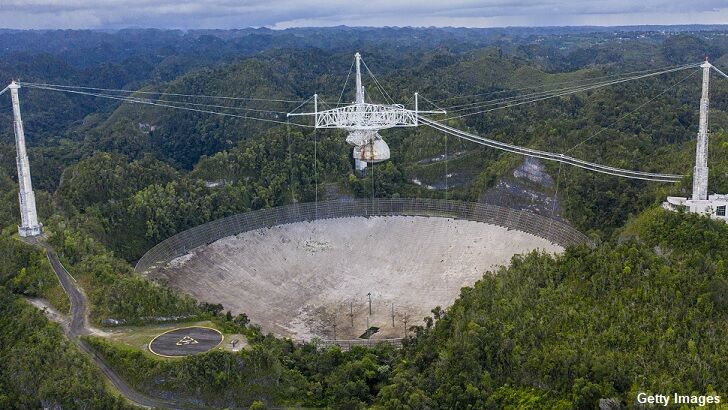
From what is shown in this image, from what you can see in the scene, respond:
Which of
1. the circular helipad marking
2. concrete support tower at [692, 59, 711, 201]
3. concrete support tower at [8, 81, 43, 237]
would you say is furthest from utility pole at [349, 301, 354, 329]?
concrete support tower at [692, 59, 711, 201]

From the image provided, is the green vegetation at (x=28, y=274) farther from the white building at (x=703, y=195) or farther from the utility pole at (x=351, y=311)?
the white building at (x=703, y=195)

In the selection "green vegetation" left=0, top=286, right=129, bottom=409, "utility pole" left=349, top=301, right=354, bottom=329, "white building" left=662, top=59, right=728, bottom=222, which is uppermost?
"white building" left=662, top=59, right=728, bottom=222

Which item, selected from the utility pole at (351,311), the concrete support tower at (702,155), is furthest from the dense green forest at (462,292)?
the utility pole at (351,311)

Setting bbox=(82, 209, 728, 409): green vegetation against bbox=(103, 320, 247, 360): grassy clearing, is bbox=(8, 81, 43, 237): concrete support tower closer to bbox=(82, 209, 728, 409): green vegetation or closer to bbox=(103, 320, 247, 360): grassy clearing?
bbox=(103, 320, 247, 360): grassy clearing

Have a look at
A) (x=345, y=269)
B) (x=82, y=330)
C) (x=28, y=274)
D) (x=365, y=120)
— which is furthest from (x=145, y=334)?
(x=365, y=120)

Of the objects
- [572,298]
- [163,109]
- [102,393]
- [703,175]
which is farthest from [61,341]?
[163,109]
